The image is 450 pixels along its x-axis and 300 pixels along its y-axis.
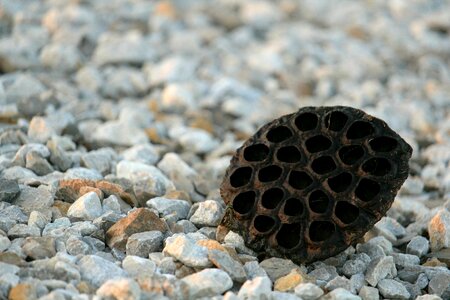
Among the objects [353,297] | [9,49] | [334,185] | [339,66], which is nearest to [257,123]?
[339,66]

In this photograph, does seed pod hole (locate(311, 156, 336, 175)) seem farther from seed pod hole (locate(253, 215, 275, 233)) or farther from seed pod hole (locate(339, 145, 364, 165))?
seed pod hole (locate(253, 215, 275, 233))

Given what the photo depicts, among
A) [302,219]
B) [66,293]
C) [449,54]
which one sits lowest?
[66,293]

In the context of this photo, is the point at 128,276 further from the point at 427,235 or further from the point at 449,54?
the point at 449,54

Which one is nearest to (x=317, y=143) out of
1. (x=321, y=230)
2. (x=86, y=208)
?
(x=321, y=230)

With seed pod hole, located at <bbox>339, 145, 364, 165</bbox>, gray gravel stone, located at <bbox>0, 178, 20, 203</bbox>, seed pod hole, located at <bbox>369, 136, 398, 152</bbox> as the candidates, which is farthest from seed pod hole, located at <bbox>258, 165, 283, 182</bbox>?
gray gravel stone, located at <bbox>0, 178, 20, 203</bbox>

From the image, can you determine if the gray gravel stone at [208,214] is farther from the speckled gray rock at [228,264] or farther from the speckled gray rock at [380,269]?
the speckled gray rock at [380,269]

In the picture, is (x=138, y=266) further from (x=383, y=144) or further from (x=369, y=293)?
(x=383, y=144)

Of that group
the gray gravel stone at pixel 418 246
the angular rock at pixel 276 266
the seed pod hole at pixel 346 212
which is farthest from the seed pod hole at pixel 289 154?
the gray gravel stone at pixel 418 246
